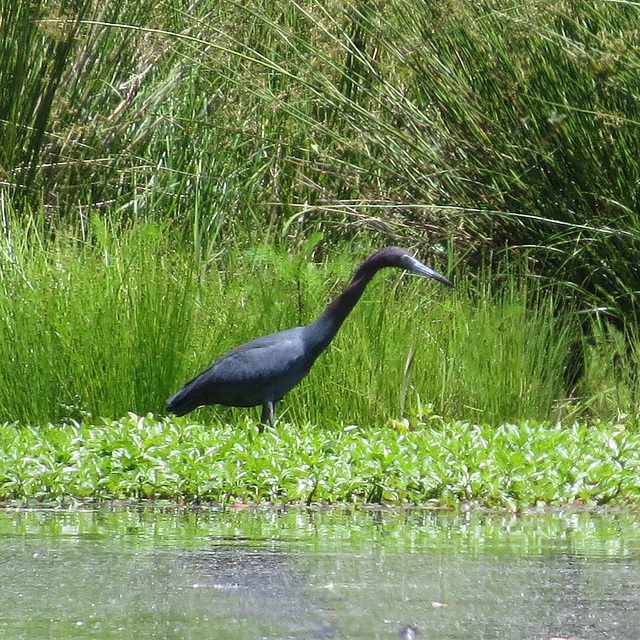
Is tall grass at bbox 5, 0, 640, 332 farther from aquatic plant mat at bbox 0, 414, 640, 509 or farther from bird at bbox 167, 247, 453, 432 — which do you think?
aquatic plant mat at bbox 0, 414, 640, 509

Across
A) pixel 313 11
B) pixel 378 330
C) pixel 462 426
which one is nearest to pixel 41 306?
pixel 378 330

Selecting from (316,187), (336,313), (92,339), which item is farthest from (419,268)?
(316,187)

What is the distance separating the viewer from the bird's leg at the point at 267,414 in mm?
6203

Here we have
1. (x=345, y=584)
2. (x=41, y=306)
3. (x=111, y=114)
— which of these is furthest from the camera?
(x=111, y=114)

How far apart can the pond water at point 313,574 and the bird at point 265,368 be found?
0.90 metres

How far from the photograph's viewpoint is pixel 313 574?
390 centimetres

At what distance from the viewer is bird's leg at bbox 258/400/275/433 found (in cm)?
620

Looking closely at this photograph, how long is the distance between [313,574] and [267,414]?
94.5 inches

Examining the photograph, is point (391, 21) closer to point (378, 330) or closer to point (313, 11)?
point (313, 11)

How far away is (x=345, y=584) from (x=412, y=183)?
17.4ft

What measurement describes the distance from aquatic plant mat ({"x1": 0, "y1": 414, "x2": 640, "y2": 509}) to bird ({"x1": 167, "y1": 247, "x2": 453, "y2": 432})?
25cm

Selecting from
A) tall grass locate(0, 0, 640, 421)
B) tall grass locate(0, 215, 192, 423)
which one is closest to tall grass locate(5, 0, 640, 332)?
tall grass locate(0, 0, 640, 421)

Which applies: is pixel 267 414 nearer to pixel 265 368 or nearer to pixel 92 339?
pixel 265 368

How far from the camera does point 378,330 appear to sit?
7262 millimetres
